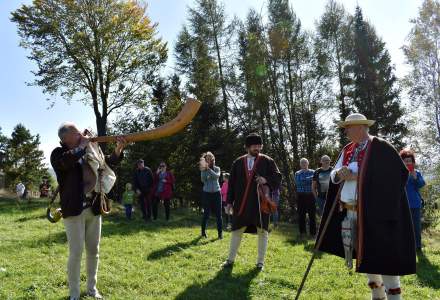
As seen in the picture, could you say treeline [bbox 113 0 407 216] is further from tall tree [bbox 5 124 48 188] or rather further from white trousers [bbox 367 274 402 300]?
tall tree [bbox 5 124 48 188]

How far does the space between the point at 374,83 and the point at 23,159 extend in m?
41.9

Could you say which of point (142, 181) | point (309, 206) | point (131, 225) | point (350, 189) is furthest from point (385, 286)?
point (142, 181)

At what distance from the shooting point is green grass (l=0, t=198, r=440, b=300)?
6129 millimetres

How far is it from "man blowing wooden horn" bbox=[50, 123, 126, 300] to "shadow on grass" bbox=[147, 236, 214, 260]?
10.7 ft

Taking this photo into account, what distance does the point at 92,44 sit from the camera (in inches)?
1002

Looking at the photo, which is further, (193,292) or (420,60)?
(420,60)

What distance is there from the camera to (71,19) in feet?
81.7

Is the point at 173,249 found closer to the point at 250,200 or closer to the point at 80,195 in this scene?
the point at 250,200

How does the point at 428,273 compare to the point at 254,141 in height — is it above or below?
below

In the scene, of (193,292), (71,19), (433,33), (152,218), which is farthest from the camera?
(433,33)

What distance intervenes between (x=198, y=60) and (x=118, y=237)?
766 inches

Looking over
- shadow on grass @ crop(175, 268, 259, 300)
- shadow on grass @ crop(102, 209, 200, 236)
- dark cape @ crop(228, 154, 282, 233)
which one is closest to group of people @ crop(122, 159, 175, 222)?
shadow on grass @ crop(102, 209, 200, 236)

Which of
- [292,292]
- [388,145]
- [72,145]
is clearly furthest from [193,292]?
[388,145]

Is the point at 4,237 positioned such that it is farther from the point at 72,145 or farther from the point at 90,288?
the point at 72,145
